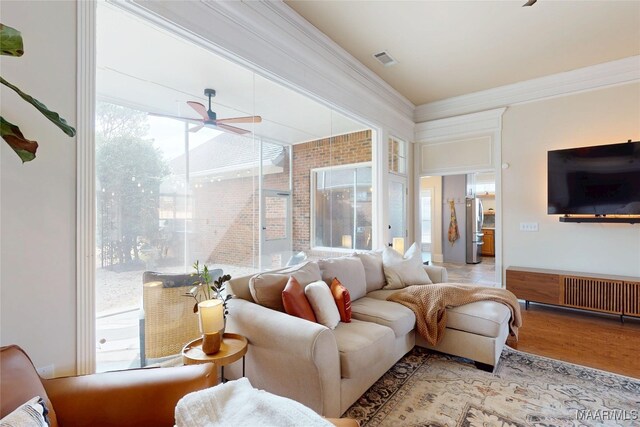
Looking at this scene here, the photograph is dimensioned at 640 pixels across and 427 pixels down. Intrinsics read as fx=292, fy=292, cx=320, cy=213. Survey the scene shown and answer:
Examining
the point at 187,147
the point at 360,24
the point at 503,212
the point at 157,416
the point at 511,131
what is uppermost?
the point at 360,24

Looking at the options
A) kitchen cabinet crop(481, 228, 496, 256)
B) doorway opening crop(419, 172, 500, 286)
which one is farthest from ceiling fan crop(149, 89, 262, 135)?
kitchen cabinet crop(481, 228, 496, 256)

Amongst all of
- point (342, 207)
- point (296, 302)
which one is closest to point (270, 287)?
point (296, 302)

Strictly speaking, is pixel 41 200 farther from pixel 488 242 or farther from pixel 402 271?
pixel 488 242

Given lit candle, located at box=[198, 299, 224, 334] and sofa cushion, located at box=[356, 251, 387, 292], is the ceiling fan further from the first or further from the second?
sofa cushion, located at box=[356, 251, 387, 292]

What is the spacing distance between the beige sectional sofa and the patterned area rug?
13 cm

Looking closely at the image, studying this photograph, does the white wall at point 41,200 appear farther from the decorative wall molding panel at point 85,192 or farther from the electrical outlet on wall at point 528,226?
the electrical outlet on wall at point 528,226

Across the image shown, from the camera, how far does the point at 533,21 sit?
299cm

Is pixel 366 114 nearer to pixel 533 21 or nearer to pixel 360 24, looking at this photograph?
pixel 360 24

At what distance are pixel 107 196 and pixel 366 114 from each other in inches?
128

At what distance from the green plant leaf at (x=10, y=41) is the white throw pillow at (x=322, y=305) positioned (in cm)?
188

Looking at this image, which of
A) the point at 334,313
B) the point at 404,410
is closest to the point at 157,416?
the point at 334,313

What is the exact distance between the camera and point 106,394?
1160 mm

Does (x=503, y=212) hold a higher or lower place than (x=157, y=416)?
higher

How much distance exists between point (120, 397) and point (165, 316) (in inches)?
42.9
